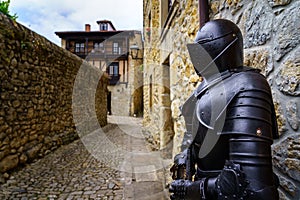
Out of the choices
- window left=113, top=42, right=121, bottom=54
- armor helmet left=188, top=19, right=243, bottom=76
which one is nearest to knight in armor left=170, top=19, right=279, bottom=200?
armor helmet left=188, top=19, right=243, bottom=76

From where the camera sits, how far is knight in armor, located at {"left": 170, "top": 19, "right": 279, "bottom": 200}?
681 mm

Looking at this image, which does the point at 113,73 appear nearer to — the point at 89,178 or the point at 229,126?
the point at 89,178

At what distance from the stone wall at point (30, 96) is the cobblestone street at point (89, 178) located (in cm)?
33

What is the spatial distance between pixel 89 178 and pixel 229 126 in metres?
2.74

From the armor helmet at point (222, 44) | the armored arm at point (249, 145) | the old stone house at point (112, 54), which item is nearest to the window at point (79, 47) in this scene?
the old stone house at point (112, 54)

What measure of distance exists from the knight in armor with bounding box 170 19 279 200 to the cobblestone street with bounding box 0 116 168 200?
1710 millimetres

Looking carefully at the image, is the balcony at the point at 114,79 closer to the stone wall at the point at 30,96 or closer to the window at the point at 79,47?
the window at the point at 79,47

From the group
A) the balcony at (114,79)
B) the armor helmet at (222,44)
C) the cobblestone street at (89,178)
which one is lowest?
the cobblestone street at (89,178)

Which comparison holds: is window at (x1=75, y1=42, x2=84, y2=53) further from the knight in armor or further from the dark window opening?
the knight in armor

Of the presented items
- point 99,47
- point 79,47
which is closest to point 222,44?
point 99,47

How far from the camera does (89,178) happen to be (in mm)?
3027

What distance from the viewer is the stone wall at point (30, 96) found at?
3.03 m

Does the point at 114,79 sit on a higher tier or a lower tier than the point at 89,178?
higher

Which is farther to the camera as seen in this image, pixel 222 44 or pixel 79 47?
pixel 79 47
